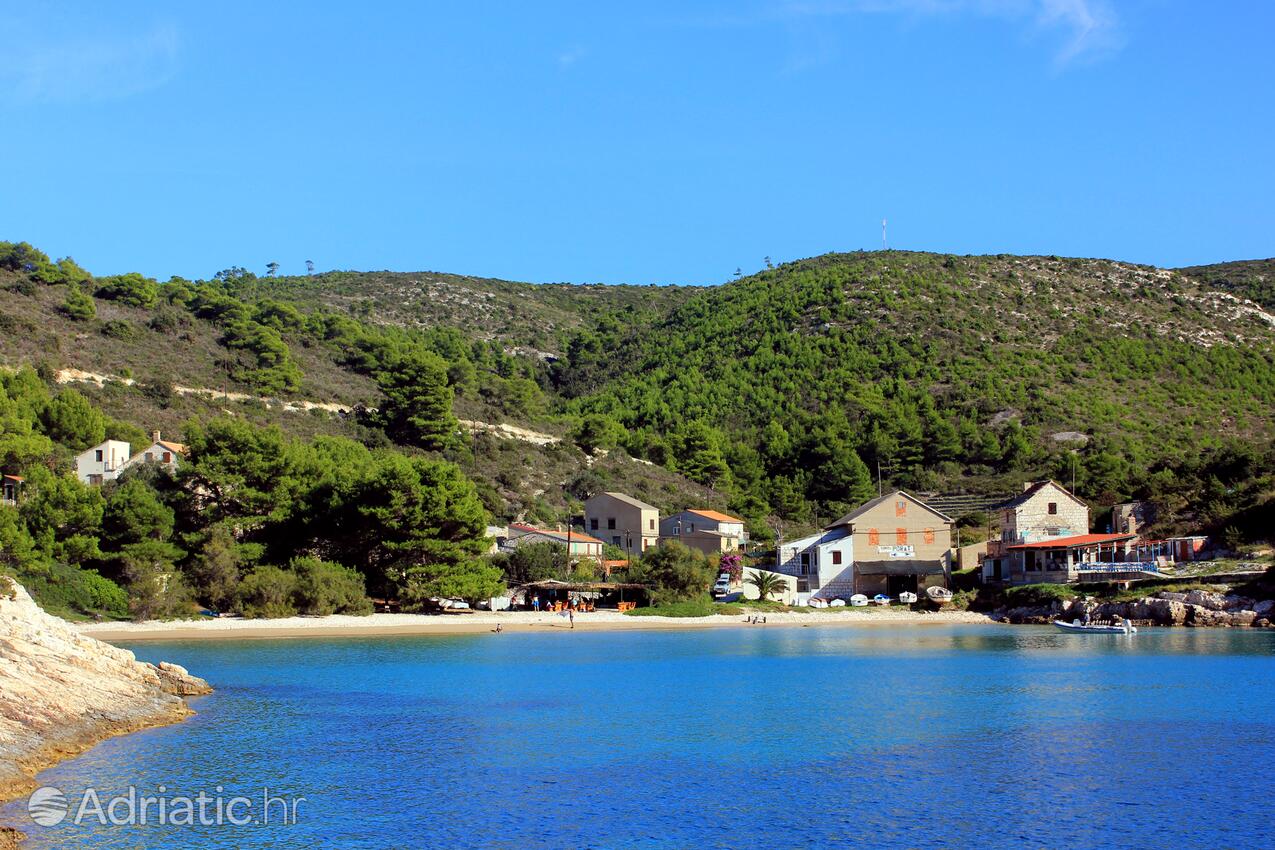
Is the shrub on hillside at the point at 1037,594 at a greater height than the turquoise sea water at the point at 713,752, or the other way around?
the shrub on hillside at the point at 1037,594

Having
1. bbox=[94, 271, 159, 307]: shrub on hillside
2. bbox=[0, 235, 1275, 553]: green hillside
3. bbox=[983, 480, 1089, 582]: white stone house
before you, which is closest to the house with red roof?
bbox=[0, 235, 1275, 553]: green hillside

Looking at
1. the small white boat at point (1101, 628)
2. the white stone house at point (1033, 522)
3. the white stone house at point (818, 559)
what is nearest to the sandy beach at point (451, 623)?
the white stone house at point (818, 559)

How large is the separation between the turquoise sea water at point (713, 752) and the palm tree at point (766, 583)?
21982 mm

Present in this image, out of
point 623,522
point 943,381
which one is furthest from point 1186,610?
point 943,381

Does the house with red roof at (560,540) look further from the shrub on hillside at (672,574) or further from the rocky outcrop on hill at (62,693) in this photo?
the rocky outcrop on hill at (62,693)

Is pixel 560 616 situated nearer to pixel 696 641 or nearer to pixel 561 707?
pixel 696 641

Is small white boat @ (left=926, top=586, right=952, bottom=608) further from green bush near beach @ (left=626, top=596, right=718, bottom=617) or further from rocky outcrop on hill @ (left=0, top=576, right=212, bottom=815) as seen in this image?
rocky outcrop on hill @ (left=0, top=576, right=212, bottom=815)

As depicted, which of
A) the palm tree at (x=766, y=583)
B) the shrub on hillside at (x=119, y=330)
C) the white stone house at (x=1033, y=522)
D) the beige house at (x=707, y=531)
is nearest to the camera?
the palm tree at (x=766, y=583)

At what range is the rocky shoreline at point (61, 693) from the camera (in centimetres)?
1902

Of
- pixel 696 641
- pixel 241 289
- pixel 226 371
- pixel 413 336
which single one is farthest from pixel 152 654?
pixel 241 289

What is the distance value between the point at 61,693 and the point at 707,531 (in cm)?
4805

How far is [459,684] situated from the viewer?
103 ft

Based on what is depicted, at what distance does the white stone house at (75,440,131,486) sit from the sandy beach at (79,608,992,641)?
1618cm

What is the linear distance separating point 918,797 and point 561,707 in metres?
11.1
